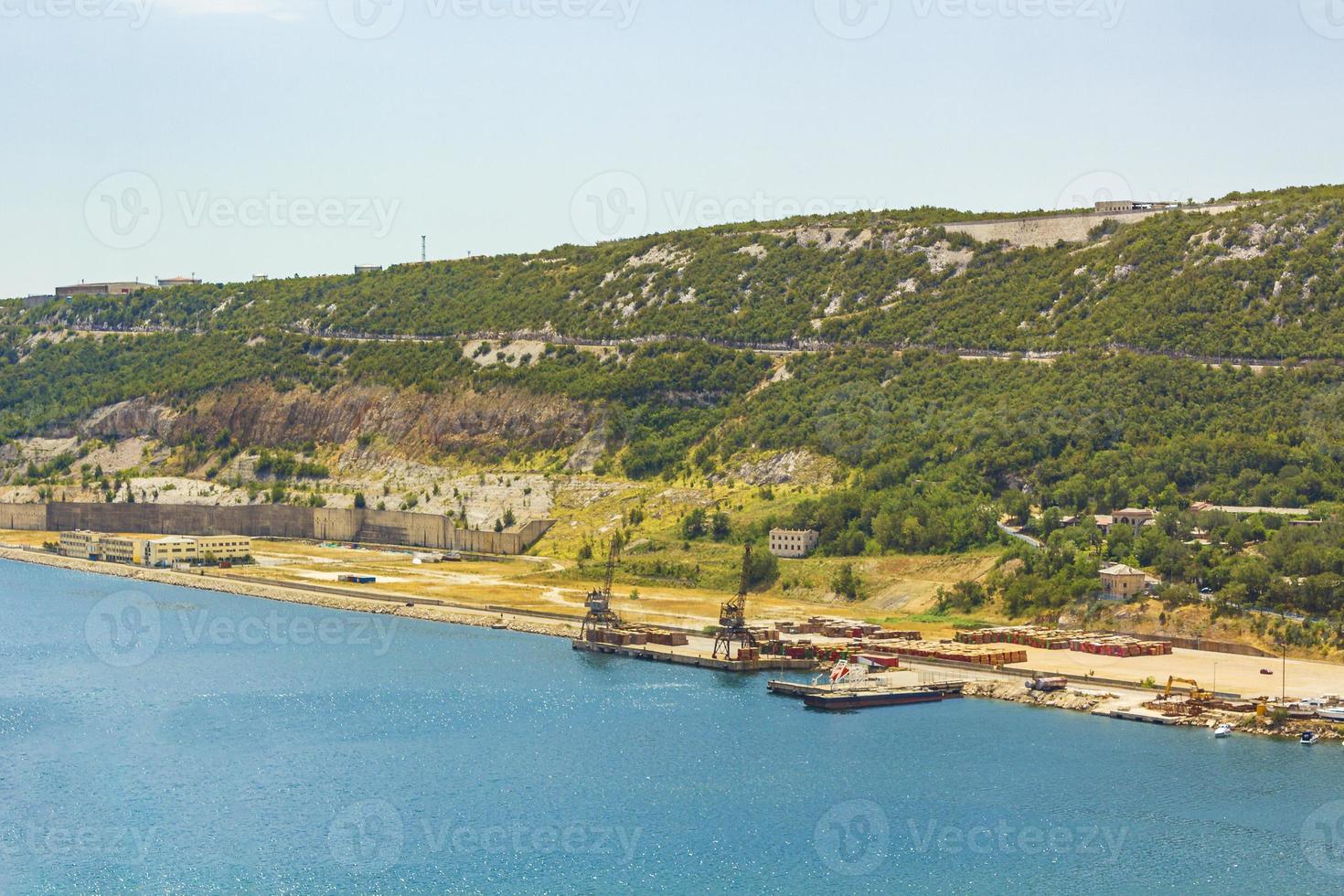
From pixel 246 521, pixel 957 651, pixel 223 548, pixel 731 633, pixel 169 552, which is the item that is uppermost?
pixel 246 521

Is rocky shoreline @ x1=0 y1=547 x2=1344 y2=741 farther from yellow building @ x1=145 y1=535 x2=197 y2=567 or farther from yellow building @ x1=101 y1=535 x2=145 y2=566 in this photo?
yellow building @ x1=101 y1=535 x2=145 y2=566

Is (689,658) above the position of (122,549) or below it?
below

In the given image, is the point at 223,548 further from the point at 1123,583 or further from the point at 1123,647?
the point at 1123,647

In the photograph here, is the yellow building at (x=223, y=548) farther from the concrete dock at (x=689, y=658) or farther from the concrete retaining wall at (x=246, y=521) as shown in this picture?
the concrete dock at (x=689, y=658)

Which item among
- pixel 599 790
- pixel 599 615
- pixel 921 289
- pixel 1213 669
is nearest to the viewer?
pixel 599 790

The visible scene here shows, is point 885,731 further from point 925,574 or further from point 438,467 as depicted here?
point 438,467


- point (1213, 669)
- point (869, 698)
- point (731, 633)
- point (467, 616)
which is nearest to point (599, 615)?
point (731, 633)

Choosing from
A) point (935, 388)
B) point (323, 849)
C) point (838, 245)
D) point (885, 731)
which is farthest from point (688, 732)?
point (838, 245)

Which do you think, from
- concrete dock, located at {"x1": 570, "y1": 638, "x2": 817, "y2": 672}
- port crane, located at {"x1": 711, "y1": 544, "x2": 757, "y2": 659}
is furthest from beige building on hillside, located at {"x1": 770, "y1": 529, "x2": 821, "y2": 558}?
port crane, located at {"x1": 711, "y1": 544, "x2": 757, "y2": 659}
